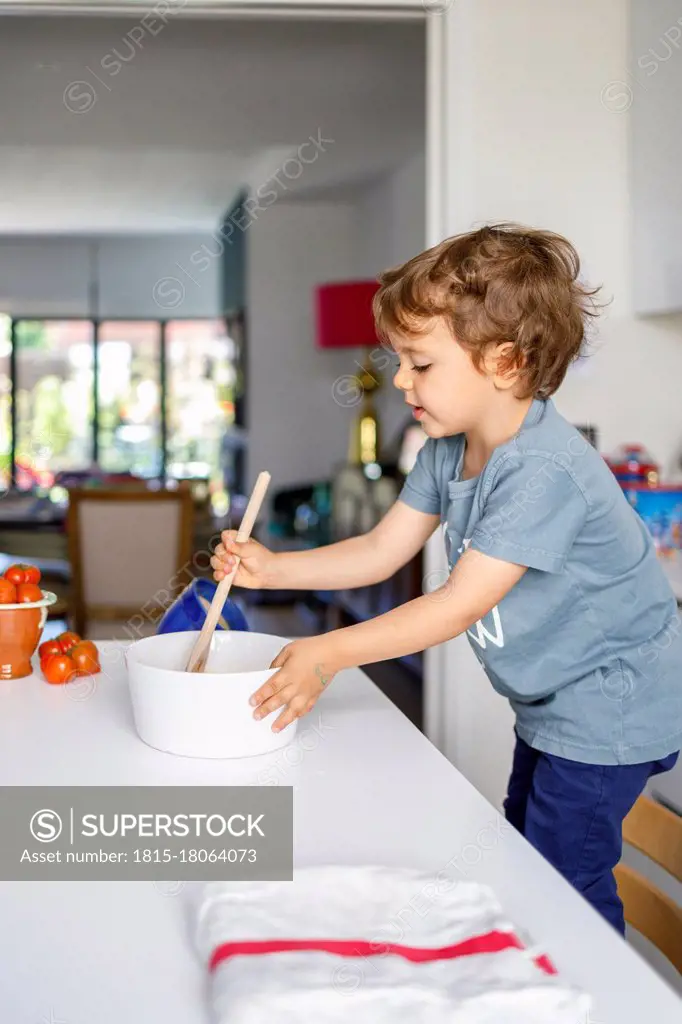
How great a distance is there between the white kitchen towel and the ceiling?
350 cm

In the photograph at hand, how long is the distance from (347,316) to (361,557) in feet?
14.3

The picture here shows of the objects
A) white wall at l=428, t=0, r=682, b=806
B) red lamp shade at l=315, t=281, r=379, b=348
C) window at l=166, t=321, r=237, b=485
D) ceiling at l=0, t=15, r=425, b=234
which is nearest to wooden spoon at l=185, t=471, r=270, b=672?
white wall at l=428, t=0, r=682, b=806

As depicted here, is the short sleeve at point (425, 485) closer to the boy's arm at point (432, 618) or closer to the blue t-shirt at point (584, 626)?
the blue t-shirt at point (584, 626)

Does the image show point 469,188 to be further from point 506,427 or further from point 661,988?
point 661,988

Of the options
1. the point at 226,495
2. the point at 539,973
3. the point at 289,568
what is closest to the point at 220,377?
the point at 226,495

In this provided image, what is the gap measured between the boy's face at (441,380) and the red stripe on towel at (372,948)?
0.62 meters

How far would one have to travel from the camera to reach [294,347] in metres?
7.66

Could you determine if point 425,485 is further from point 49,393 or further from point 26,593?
point 49,393

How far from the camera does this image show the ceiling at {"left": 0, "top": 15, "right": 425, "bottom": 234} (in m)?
4.30

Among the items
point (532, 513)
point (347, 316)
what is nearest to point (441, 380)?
point (532, 513)

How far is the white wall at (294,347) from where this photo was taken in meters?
7.57

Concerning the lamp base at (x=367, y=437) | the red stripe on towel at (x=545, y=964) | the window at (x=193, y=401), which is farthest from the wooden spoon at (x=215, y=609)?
the window at (x=193, y=401)

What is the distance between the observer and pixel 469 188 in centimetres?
242

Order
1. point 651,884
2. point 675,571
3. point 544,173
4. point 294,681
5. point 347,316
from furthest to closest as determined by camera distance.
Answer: point 347,316 < point 544,173 < point 675,571 < point 651,884 < point 294,681
